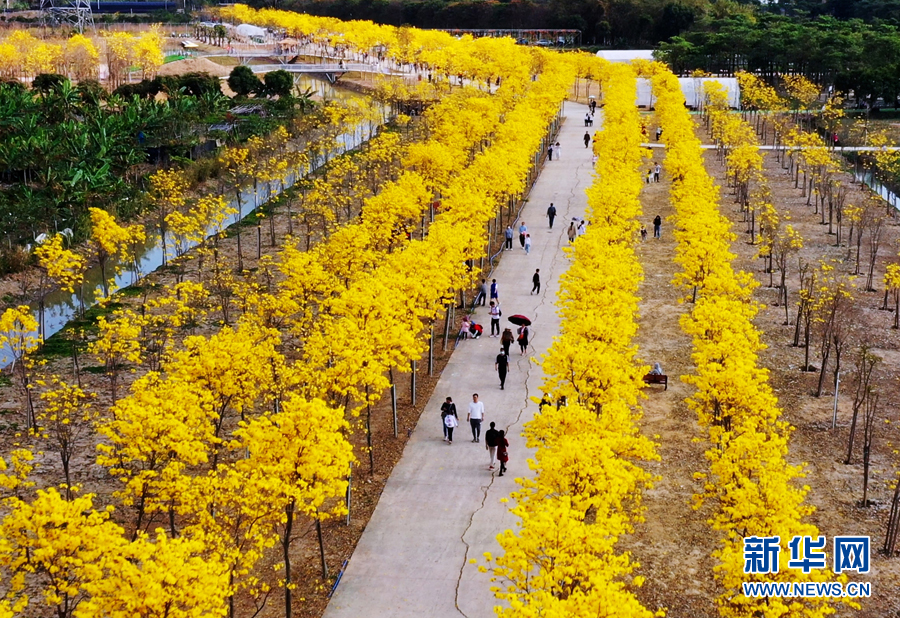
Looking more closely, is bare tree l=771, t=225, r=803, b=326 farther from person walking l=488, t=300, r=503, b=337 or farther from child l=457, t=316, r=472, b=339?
child l=457, t=316, r=472, b=339

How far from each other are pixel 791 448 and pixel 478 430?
24.8ft

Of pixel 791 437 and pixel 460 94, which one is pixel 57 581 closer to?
pixel 791 437

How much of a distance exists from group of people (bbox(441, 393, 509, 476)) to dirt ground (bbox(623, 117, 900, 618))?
3.45 m

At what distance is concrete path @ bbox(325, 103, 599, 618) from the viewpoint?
18.8 metres

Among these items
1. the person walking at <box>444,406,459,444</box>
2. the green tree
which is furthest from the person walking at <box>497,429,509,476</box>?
the green tree

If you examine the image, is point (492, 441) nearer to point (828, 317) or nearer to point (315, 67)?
point (828, 317)

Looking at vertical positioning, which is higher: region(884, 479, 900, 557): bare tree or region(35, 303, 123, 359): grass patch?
region(884, 479, 900, 557): bare tree

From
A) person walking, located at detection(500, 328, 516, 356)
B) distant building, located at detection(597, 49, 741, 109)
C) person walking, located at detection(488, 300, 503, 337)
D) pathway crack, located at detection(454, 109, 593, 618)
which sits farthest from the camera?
distant building, located at detection(597, 49, 741, 109)

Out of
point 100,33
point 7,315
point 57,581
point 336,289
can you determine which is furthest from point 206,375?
point 100,33

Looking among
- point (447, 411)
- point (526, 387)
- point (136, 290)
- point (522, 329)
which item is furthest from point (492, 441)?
point (136, 290)

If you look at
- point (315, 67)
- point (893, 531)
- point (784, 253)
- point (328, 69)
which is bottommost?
point (893, 531)

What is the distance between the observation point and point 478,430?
25.0 metres

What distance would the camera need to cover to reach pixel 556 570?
579 inches

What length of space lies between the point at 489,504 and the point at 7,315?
11981 mm
